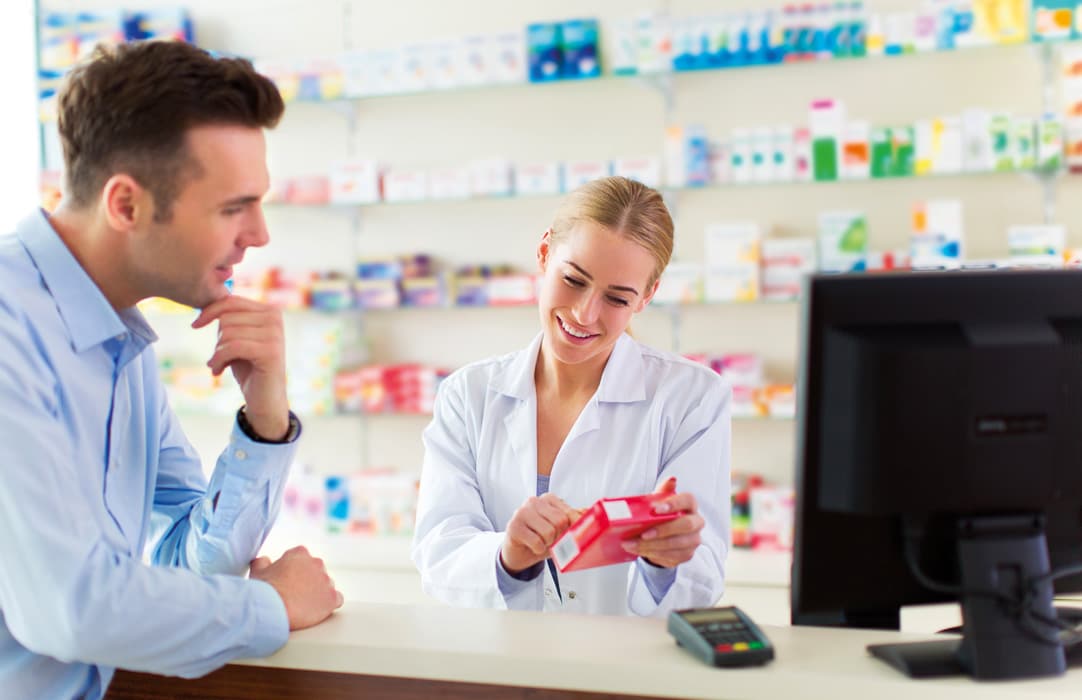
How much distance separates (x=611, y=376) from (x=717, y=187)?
207 cm

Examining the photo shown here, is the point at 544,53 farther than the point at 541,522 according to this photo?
Yes

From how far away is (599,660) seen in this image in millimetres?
1331

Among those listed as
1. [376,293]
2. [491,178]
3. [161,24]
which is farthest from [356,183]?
[161,24]

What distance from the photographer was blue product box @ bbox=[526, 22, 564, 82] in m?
4.09

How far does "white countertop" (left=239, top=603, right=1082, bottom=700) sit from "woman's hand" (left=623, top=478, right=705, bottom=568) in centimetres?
12

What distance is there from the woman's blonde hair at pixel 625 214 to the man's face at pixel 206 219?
0.83 m

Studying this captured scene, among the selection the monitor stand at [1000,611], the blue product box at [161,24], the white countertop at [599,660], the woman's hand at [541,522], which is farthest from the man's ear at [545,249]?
the blue product box at [161,24]

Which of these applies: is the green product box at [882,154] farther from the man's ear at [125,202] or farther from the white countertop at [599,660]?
the man's ear at [125,202]

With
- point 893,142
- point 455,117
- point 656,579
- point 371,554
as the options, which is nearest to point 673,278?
point 893,142

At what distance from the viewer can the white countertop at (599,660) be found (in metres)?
1.28

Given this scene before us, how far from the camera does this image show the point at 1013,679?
1.29 meters

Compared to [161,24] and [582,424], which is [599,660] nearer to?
[582,424]

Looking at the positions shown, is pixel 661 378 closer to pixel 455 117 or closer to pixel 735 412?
pixel 735 412

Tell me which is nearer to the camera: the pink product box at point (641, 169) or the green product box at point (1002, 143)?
the green product box at point (1002, 143)
